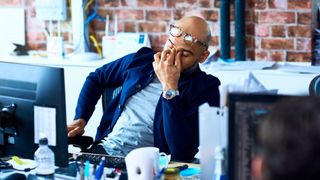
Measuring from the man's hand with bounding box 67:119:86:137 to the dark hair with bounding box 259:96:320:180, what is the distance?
1.68 m

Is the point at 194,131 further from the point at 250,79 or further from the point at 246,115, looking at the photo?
the point at 246,115

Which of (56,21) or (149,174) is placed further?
(56,21)

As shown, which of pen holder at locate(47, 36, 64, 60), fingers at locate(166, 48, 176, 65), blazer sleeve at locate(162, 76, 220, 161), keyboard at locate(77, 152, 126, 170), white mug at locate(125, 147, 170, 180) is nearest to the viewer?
white mug at locate(125, 147, 170, 180)

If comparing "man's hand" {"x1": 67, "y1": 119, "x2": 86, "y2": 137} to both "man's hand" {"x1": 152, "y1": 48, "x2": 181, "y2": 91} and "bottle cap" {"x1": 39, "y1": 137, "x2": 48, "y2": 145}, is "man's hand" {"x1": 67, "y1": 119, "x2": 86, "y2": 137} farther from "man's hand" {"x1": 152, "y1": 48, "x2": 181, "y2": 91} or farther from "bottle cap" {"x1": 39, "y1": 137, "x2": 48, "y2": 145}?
"bottle cap" {"x1": 39, "y1": 137, "x2": 48, "y2": 145}

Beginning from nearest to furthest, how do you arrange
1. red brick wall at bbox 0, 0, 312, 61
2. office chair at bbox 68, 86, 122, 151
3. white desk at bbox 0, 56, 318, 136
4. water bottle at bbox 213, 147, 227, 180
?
water bottle at bbox 213, 147, 227, 180, office chair at bbox 68, 86, 122, 151, white desk at bbox 0, 56, 318, 136, red brick wall at bbox 0, 0, 312, 61

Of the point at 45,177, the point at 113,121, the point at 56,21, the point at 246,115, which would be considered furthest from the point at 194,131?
the point at 56,21

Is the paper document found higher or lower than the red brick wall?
lower

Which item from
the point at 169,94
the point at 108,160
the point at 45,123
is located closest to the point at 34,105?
the point at 45,123

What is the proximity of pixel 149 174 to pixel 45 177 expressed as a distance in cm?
40

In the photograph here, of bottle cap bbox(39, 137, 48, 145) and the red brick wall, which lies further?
the red brick wall

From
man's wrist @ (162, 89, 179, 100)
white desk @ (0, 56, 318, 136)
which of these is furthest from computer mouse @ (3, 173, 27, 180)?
white desk @ (0, 56, 318, 136)

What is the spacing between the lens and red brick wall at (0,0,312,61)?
3572 millimetres

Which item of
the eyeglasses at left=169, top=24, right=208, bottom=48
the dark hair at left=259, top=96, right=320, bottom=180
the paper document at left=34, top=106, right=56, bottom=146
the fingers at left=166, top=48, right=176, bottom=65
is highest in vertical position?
the eyeglasses at left=169, top=24, right=208, bottom=48

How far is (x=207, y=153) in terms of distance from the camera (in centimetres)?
179
